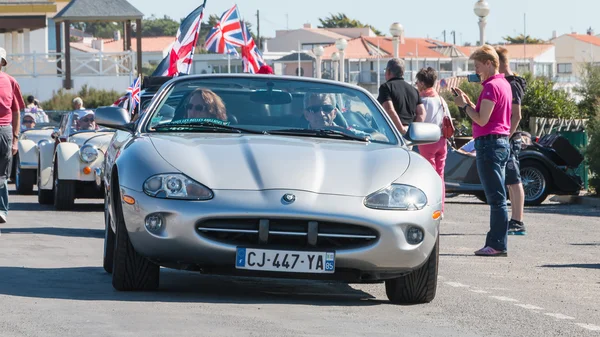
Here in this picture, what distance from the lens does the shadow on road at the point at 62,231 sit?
12.7 meters

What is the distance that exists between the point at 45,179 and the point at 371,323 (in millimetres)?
10868

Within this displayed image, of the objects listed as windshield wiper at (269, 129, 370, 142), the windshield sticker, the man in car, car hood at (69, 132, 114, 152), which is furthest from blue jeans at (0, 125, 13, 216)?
the man in car

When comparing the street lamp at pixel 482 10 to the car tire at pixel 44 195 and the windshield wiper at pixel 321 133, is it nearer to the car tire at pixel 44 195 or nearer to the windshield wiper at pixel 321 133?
the car tire at pixel 44 195

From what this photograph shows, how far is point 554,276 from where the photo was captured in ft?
32.8

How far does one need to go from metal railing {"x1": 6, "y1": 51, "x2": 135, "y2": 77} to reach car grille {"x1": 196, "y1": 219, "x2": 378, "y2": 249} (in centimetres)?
4269

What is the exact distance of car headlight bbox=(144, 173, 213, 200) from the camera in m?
7.46

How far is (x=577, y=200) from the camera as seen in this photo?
19906mm

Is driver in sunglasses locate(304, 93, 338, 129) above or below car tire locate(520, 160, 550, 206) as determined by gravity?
above

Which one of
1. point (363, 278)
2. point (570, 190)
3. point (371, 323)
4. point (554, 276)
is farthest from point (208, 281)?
point (570, 190)

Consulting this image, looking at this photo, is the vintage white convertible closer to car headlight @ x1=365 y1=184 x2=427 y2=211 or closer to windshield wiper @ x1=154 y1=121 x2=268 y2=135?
windshield wiper @ x1=154 y1=121 x2=268 y2=135

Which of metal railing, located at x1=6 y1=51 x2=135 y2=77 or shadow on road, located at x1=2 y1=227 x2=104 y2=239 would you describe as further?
metal railing, located at x1=6 y1=51 x2=135 y2=77

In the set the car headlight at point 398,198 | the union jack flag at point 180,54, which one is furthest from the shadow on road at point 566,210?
the car headlight at point 398,198

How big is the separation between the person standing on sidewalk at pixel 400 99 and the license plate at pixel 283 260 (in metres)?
5.86

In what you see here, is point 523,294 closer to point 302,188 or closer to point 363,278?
point 363,278
